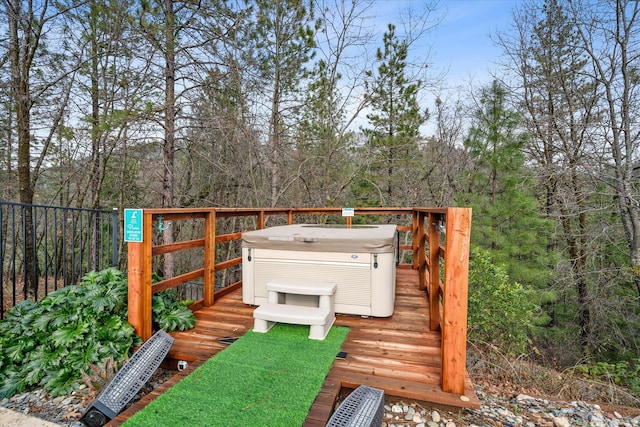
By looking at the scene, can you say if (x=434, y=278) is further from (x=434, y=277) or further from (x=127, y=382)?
(x=127, y=382)

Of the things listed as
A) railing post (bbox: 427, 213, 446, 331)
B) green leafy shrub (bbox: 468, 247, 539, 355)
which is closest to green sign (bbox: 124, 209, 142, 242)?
railing post (bbox: 427, 213, 446, 331)

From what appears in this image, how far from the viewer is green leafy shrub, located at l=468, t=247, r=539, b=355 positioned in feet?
12.4

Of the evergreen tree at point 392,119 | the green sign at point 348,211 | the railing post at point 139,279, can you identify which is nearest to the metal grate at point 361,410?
the railing post at point 139,279

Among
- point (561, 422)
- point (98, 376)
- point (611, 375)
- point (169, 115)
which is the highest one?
point (169, 115)

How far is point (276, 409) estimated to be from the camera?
1.51 m

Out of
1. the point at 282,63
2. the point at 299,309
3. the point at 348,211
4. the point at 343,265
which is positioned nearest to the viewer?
the point at 299,309

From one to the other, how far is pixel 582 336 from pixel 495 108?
5574 mm

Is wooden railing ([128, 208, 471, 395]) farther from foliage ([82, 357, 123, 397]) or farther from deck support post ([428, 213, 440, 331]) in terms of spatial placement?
foliage ([82, 357, 123, 397])

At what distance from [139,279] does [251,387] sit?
1.14m

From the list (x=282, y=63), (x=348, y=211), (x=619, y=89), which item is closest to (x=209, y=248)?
(x=348, y=211)

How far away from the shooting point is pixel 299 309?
2.43 m

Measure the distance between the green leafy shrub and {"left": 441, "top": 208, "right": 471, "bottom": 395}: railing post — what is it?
2.31 metres

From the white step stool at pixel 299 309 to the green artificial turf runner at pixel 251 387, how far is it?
12cm

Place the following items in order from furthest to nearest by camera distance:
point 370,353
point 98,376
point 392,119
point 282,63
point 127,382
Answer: point 392,119, point 282,63, point 370,353, point 98,376, point 127,382
